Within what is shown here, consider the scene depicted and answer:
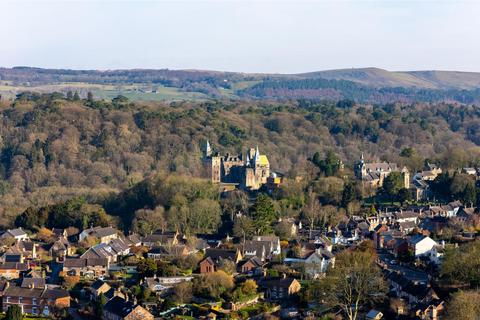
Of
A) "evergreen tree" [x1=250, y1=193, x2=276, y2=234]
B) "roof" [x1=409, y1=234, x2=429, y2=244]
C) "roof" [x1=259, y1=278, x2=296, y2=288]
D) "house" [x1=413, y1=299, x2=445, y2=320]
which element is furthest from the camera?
"evergreen tree" [x1=250, y1=193, x2=276, y2=234]

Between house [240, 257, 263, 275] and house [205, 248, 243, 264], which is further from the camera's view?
house [205, 248, 243, 264]

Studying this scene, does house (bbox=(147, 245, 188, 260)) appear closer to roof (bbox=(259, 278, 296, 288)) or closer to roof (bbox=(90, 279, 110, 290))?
roof (bbox=(90, 279, 110, 290))

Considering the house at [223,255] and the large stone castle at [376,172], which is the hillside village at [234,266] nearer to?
the house at [223,255]

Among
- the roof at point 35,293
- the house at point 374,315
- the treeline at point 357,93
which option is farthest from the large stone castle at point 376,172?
the treeline at point 357,93

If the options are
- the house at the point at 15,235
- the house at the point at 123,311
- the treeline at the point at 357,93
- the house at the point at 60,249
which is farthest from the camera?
the treeline at the point at 357,93

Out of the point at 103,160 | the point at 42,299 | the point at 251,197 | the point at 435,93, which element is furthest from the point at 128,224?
the point at 435,93

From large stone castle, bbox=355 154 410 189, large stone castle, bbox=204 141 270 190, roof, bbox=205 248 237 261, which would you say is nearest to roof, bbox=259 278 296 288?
roof, bbox=205 248 237 261
